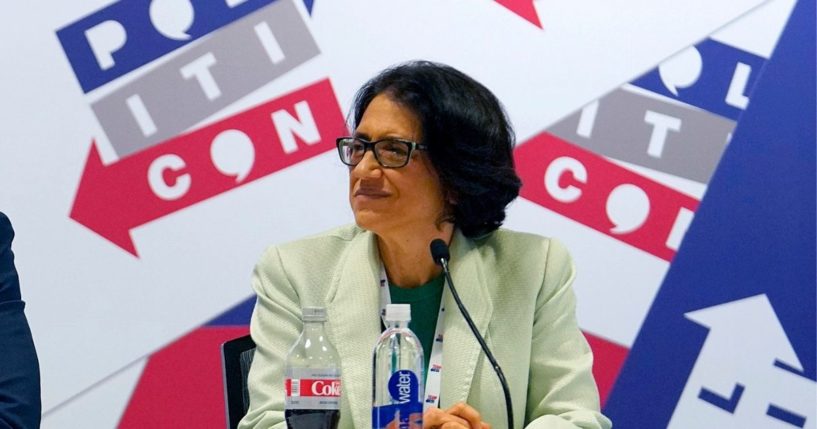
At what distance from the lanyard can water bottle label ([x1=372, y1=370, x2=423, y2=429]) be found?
379 mm

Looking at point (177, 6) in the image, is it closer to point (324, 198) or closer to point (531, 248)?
point (324, 198)

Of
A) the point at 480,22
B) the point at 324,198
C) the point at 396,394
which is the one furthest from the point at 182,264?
the point at 396,394

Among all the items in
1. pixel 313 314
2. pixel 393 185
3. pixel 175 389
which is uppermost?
pixel 393 185

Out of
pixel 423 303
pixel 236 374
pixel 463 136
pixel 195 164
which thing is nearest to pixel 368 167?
pixel 463 136

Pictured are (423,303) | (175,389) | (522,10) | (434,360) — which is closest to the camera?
(434,360)

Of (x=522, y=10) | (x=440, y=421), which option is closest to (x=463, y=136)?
(x=440, y=421)

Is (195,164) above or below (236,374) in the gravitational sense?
above

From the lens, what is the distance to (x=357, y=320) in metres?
2.10

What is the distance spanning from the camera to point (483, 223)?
2275 mm

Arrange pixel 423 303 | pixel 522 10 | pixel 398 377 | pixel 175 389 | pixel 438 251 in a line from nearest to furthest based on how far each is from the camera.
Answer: pixel 398 377, pixel 438 251, pixel 423 303, pixel 175 389, pixel 522 10

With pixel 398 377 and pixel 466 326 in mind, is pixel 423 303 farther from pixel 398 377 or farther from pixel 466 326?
pixel 398 377

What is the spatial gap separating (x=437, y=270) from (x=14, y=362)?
89 cm

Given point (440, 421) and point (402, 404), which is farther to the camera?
point (440, 421)

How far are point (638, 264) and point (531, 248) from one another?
122cm
